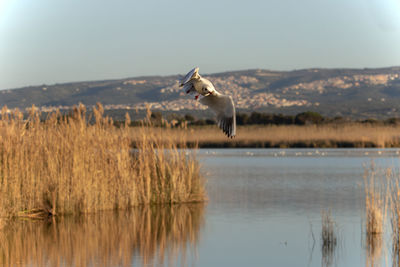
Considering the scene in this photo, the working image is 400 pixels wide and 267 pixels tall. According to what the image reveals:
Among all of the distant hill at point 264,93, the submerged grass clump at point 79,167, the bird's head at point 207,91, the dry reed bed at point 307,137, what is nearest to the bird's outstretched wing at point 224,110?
the bird's head at point 207,91

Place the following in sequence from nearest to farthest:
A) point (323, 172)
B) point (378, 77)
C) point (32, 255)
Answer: point (32, 255) → point (323, 172) → point (378, 77)

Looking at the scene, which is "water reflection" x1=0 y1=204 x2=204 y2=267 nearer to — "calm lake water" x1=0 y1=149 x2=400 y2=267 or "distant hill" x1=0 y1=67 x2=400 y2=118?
"calm lake water" x1=0 y1=149 x2=400 y2=267

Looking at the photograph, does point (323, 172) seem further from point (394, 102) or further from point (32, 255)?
point (394, 102)

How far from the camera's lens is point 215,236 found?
35.1ft

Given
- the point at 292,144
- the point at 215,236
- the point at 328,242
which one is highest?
the point at 328,242

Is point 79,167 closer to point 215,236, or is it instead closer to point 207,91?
point 215,236

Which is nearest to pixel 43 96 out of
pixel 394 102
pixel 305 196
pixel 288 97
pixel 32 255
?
pixel 288 97

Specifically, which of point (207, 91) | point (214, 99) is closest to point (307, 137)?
point (214, 99)

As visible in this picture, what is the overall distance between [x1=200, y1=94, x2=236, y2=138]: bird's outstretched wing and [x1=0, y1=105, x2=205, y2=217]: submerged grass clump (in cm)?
431

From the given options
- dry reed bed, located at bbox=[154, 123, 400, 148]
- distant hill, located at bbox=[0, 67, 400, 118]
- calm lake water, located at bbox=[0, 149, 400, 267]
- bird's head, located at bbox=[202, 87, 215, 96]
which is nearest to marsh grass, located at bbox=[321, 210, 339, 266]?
calm lake water, located at bbox=[0, 149, 400, 267]

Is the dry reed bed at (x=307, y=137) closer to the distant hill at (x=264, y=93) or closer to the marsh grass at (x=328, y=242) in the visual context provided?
the marsh grass at (x=328, y=242)

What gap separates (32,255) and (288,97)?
64.7 meters

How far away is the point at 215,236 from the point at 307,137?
25277 mm

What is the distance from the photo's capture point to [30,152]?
11.4 meters
